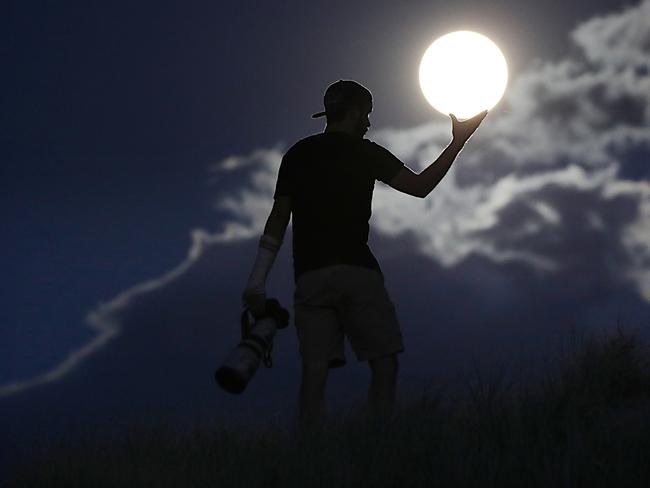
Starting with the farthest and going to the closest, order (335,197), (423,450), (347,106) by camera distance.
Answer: (347,106) < (335,197) < (423,450)

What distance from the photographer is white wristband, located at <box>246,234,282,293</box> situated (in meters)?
5.71

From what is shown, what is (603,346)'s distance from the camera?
24.1 ft

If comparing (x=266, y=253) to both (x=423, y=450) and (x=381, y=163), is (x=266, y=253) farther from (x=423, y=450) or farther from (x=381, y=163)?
(x=423, y=450)

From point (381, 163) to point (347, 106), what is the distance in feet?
1.31

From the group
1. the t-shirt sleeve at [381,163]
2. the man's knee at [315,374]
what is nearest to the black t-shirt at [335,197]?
the t-shirt sleeve at [381,163]

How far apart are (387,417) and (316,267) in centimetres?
91

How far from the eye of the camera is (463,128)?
18.1ft

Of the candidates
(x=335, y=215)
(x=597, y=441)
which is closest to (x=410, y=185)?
(x=335, y=215)

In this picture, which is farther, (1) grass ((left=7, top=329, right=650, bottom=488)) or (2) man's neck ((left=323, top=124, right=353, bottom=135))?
(2) man's neck ((left=323, top=124, right=353, bottom=135))

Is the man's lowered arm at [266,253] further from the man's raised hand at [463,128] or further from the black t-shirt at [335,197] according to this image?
the man's raised hand at [463,128]

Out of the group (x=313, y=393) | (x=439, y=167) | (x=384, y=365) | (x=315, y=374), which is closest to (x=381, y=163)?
(x=439, y=167)

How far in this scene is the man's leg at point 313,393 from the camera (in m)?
5.52

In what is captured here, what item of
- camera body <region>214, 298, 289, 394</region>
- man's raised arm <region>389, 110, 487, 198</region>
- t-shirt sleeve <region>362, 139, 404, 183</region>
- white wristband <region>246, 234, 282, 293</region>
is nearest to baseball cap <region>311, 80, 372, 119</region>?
t-shirt sleeve <region>362, 139, 404, 183</region>

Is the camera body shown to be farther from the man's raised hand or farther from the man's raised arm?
the man's raised hand
